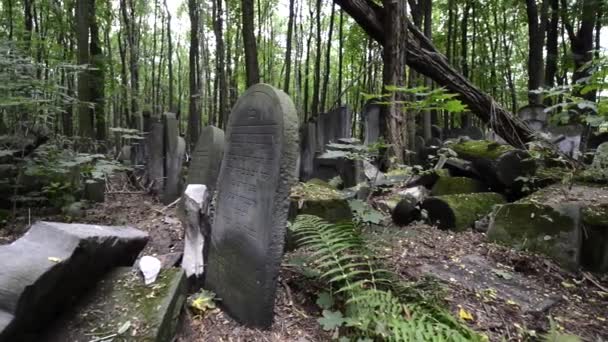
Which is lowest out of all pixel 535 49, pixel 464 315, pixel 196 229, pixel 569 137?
pixel 464 315

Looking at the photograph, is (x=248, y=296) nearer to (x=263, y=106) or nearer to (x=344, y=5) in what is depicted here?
(x=263, y=106)

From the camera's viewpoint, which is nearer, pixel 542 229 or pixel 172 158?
pixel 542 229

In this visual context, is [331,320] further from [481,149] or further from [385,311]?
[481,149]

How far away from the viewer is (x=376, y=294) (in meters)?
2.16

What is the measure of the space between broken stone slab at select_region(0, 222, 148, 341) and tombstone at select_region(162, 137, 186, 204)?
4038 millimetres

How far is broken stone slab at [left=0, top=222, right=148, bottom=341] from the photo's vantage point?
1.72 metres

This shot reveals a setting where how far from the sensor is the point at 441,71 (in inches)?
233

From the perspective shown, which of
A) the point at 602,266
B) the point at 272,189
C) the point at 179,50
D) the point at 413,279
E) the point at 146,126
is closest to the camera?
the point at 272,189

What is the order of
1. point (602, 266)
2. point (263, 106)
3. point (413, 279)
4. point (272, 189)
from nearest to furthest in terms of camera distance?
point (272, 189)
point (263, 106)
point (413, 279)
point (602, 266)

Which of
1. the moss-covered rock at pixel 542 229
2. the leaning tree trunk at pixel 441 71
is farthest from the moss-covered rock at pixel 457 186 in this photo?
the leaning tree trunk at pixel 441 71

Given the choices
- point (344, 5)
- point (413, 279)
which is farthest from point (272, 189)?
point (344, 5)

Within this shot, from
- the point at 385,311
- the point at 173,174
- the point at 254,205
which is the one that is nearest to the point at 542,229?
the point at 385,311

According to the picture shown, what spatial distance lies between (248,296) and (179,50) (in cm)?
2897

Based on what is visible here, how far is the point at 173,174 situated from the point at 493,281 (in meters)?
5.32
